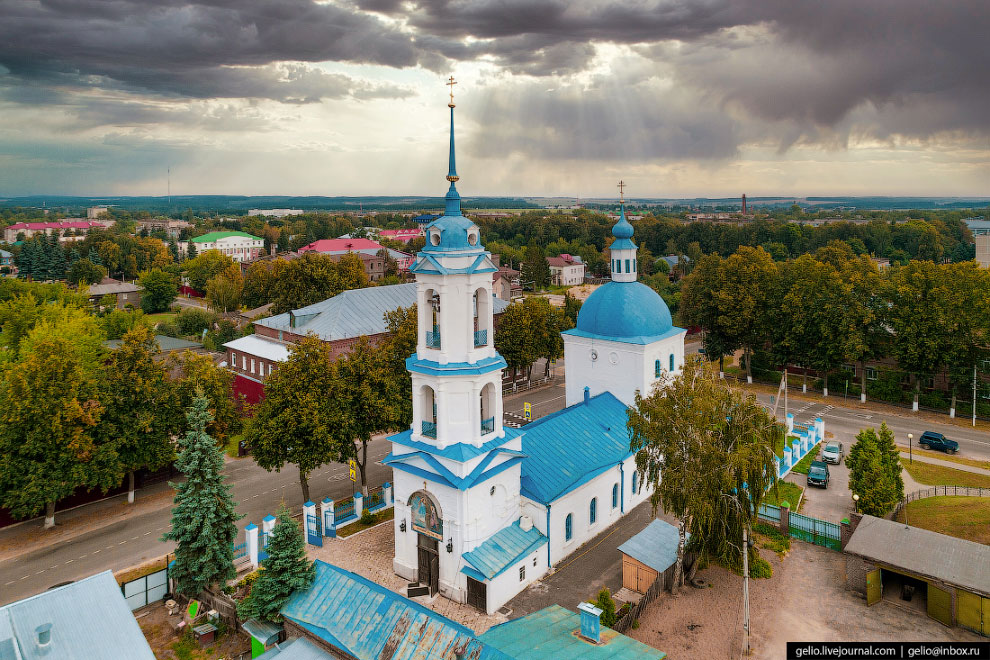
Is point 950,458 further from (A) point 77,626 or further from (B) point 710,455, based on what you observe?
(A) point 77,626

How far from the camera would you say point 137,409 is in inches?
1042

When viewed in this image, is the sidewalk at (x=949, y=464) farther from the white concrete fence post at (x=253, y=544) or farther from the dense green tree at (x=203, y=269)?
the dense green tree at (x=203, y=269)

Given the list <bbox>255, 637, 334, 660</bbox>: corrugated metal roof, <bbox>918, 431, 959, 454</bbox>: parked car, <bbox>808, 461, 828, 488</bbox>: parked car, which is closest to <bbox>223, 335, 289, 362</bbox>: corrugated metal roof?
<bbox>255, 637, 334, 660</bbox>: corrugated metal roof

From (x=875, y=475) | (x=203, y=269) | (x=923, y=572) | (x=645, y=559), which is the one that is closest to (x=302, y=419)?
(x=645, y=559)

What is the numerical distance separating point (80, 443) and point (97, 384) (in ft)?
9.03

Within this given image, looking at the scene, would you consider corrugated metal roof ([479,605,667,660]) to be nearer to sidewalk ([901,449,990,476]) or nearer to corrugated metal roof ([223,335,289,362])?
sidewalk ([901,449,990,476])

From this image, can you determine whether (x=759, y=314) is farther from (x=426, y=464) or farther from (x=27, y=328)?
(x=27, y=328)

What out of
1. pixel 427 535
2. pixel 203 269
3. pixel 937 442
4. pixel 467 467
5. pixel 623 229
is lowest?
pixel 937 442

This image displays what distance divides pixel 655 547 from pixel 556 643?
759cm

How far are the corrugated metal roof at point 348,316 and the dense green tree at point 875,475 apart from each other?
1101 inches

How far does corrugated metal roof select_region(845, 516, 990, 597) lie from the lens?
1722 centimetres

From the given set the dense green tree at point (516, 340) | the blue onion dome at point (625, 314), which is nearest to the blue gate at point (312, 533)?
the blue onion dome at point (625, 314)

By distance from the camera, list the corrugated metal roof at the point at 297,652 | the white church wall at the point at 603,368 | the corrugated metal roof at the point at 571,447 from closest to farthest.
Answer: the corrugated metal roof at the point at 297,652
the corrugated metal roof at the point at 571,447
the white church wall at the point at 603,368

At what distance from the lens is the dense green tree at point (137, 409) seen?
2573 centimetres
